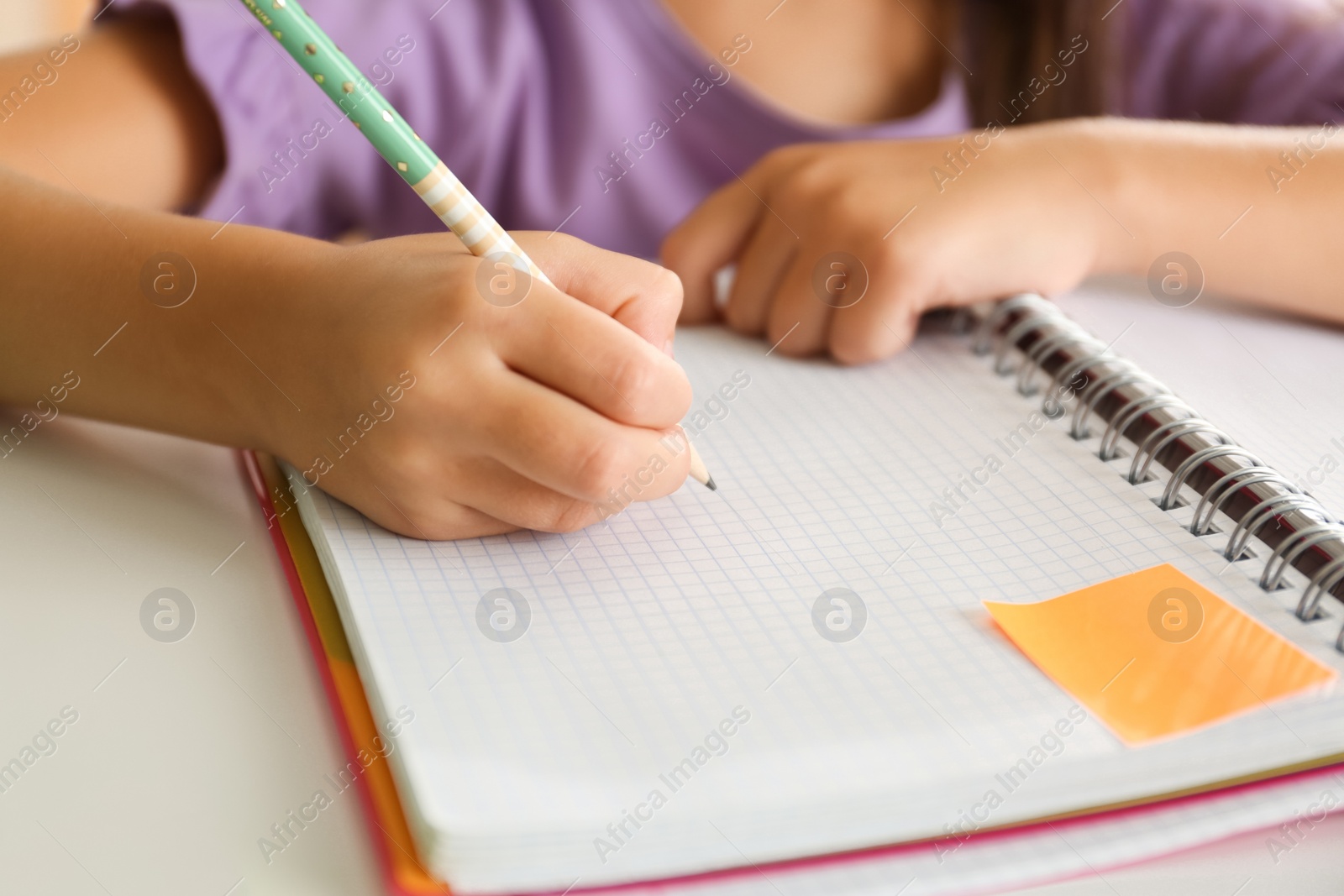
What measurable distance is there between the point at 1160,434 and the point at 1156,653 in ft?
0.44

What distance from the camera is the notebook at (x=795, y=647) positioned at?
284 millimetres

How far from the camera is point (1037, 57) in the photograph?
948 mm

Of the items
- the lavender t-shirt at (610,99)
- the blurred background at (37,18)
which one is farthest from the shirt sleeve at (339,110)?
the blurred background at (37,18)

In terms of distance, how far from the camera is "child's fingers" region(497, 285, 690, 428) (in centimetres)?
37

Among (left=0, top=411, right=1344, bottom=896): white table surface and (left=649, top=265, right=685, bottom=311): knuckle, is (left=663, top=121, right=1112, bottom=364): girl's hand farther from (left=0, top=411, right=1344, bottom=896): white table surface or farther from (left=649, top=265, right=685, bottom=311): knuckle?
(left=0, top=411, right=1344, bottom=896): white table surface

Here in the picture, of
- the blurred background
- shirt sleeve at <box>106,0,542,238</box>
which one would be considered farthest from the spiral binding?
the blurred background

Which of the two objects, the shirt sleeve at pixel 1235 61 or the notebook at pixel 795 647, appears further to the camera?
the shirt sleeve at pixel 1235 61

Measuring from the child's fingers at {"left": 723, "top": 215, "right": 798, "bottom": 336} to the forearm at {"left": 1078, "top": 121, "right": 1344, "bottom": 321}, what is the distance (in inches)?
7.6

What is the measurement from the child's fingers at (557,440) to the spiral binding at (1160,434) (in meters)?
0.23

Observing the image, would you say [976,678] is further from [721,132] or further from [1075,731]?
[721,132]

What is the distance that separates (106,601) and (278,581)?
2.2 inches

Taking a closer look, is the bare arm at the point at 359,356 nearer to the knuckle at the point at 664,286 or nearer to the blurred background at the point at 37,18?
the knuckle at the point at 664,286

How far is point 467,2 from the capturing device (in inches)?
34.4

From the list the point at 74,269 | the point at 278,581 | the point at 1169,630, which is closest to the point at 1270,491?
the point at 1169,630
